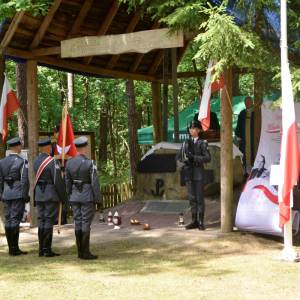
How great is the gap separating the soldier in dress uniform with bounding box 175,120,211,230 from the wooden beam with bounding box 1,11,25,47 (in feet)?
13.0

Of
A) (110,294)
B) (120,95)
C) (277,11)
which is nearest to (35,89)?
(277,11)

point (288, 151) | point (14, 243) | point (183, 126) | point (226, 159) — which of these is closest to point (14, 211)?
point (14, 243)

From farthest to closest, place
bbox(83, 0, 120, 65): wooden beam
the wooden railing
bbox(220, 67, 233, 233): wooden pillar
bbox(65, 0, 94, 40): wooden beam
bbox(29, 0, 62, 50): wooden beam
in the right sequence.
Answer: the wooden railing, bbox(83, 0, 120, 65): wooden beam, bbox(65, 0, 94, 40): wooden beam, bbox(29, 0, 62, 50): wooden beam, bbox(220, 67, 233, 233): wooden pillar

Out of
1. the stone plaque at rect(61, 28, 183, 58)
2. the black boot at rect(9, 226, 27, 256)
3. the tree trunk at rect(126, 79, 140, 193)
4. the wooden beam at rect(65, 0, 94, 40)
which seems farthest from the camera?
the tree trunk at rect(126, 79, 140, 193)

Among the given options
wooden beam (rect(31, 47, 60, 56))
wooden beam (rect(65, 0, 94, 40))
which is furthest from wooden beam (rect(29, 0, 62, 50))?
wooden beam (rect(65, 0, 94, 40))

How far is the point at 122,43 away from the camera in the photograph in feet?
27.0

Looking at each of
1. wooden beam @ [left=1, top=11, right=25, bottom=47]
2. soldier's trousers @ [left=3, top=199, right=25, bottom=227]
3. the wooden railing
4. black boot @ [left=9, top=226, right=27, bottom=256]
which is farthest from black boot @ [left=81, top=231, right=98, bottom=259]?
the wooden railing

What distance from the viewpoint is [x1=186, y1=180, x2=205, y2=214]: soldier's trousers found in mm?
8133

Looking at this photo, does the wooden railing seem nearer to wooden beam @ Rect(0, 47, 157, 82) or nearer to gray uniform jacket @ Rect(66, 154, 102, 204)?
wooden beam @ Rect(0, 47, 157, 82)

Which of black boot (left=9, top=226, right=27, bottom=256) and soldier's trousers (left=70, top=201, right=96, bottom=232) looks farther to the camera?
black boot (left=9, top=226, right=27, bottom=256)

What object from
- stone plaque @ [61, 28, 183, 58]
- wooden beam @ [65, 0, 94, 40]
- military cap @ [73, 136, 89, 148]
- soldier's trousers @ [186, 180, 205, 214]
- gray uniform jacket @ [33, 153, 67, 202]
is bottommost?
soldier's trousers @ [186, 180, 205, 214]

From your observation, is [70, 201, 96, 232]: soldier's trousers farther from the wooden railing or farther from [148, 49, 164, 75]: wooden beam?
[148, 49, 164, 75]: wooden beam

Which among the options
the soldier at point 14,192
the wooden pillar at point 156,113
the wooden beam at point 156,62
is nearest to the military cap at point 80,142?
the soldier at point 14,192

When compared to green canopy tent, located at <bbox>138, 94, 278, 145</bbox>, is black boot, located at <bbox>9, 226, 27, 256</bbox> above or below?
below
